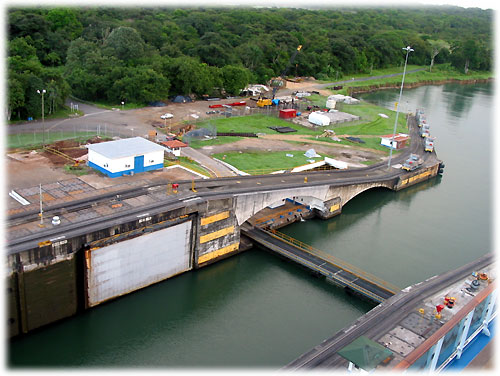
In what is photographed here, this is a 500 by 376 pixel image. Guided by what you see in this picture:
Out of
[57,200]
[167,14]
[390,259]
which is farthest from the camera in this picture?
[167,14]

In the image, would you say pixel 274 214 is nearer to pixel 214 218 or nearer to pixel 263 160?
pixel 214 218

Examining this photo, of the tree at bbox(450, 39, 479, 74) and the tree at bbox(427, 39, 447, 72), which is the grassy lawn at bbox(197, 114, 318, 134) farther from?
the tree at bbox(450, 39, 479, 74)

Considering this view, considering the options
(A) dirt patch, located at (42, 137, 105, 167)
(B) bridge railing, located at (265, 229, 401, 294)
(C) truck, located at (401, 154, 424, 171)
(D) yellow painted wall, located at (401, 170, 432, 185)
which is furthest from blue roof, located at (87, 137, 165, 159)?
(C) truck, located at (401, 154, 424, 171)

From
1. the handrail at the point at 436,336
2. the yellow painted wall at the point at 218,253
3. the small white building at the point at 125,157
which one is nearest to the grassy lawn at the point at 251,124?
the small white building at the point at 125,157

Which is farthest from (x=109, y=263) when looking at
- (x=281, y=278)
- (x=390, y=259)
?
(x=390, y=259)

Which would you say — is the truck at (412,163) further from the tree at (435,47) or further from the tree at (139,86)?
the tree at (435,47)

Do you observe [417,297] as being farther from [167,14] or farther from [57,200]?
[167,14]
